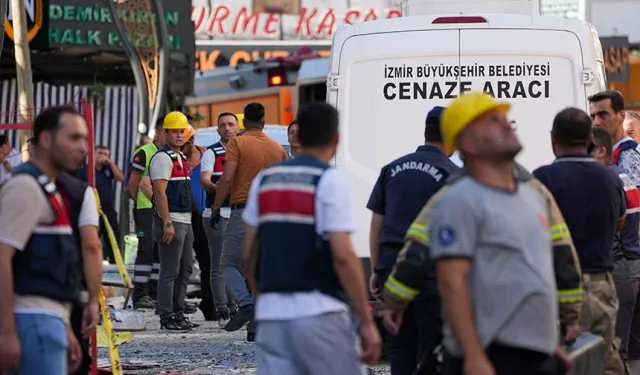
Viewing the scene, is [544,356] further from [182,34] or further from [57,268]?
[182,34]

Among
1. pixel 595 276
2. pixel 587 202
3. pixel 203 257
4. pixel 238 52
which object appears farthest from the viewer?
pixel 238 52

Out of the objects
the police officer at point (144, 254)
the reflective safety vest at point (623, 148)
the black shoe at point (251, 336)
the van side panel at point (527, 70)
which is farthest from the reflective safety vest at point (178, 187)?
the reflective safety vest at point (623, 148)

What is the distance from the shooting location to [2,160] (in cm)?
A: 1274

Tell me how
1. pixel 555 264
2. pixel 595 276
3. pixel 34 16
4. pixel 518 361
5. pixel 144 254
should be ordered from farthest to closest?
1. pixel 34 16
2. pixel 144 254
3. pixel 595 276
4. pixel 555 264
5. pixel 518 361

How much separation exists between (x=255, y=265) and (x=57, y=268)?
811mm

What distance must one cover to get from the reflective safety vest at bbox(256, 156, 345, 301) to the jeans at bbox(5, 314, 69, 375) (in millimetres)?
880

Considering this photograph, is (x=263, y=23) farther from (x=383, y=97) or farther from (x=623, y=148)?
(x=623, y=148)

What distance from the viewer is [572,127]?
723 cm

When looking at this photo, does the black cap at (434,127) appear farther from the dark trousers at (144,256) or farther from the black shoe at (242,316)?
the dark trousers at (144,256)

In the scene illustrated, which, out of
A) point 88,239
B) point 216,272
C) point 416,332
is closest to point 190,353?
point 216,272

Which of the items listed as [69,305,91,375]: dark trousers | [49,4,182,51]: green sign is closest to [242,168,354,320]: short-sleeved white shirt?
[69,305,91,375]: dark trousers

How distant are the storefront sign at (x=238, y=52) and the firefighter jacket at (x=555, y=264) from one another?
104 ft

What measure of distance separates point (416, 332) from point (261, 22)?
33110 mm

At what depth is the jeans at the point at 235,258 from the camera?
11.7 m
